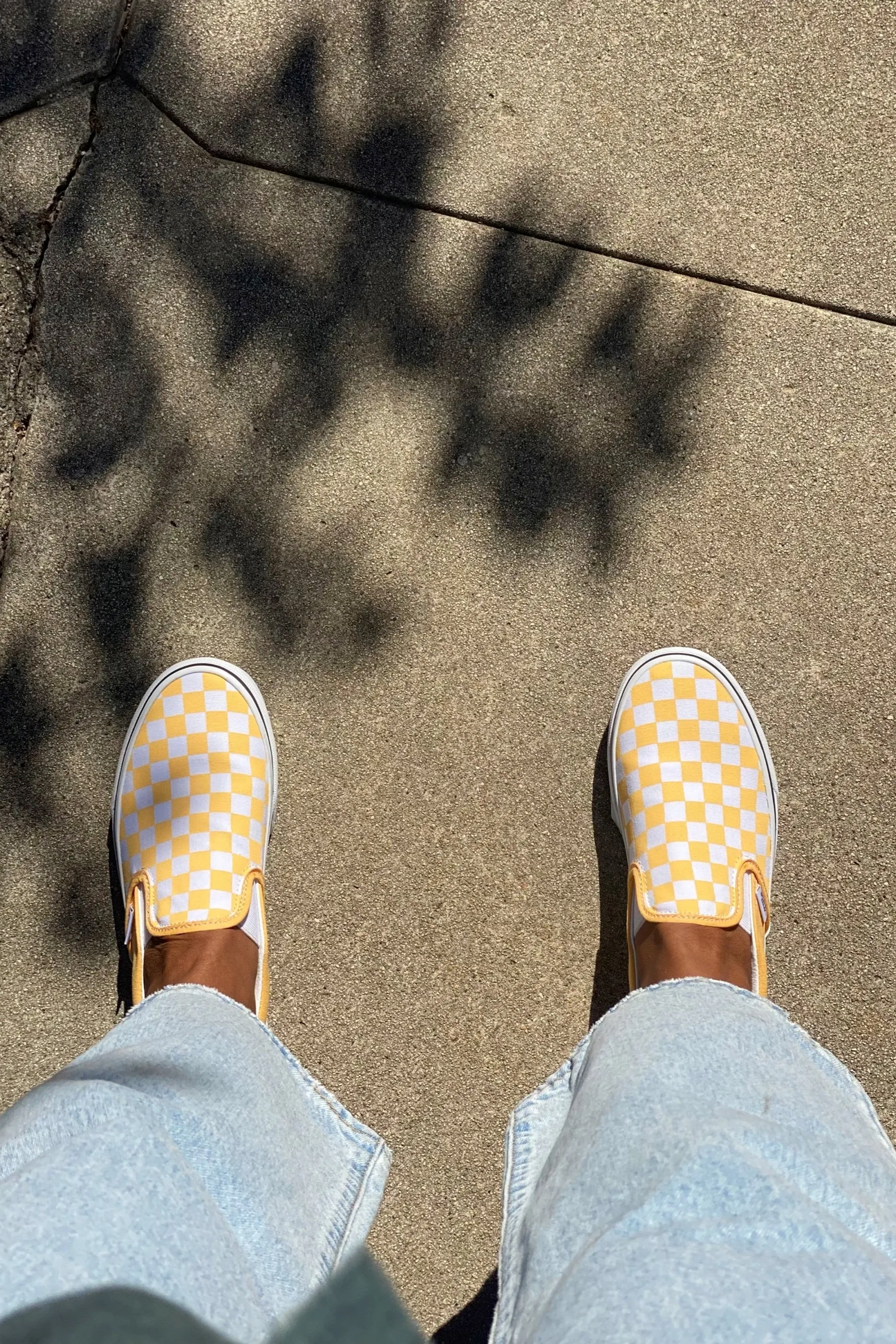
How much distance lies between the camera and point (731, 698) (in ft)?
5.98

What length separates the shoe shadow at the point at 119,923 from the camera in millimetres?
1817

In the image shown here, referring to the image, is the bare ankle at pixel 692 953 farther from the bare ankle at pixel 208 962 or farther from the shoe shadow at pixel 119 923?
the shoe shadow at pixel 119 923

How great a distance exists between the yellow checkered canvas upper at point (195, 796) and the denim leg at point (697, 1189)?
2.30 ft

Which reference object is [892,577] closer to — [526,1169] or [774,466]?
[774,466]

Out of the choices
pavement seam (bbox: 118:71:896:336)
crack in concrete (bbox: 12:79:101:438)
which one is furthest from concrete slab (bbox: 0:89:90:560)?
pavement seam (bbox: 118:71:896:336)

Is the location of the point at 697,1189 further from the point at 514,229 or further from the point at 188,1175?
the point at 514,229

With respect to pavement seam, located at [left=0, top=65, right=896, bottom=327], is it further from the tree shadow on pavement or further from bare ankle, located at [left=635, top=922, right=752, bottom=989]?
bare ankle, located at [left=635, top=922, right=752, bottom=989]

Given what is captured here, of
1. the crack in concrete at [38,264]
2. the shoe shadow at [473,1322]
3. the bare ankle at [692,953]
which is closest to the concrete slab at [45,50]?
the crack in concrete at [38,264]

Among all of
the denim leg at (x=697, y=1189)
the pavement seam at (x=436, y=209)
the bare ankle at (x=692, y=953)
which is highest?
the pavement seam at (x=436, y=209)

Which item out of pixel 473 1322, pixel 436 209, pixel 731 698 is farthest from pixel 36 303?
pixel 473 1322

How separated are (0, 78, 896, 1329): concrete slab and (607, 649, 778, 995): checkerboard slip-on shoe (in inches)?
1.8

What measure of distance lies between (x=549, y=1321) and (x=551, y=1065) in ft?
2.47

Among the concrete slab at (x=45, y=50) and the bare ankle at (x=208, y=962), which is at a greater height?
the concrete slab at (x=45, y=50)

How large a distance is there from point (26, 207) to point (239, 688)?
3.32 ft
